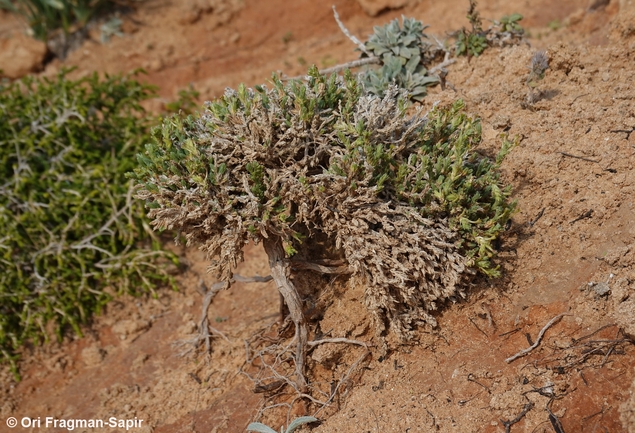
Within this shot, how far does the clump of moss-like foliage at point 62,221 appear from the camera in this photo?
15.4 ft

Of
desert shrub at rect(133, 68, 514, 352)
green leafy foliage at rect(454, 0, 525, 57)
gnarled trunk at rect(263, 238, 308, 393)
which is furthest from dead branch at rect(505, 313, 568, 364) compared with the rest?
green leafy foliage at rect(454, 0, 525, 57)

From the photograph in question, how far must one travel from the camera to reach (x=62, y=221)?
16.2 ft

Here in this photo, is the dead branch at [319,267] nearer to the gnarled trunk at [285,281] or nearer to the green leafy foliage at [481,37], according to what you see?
the gnarled trunk at [285,281]

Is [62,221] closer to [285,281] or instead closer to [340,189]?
[285,281]

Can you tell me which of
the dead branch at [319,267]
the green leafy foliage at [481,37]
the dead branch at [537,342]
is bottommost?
the dead branch at [537,342]

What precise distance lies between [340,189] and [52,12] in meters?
6.56

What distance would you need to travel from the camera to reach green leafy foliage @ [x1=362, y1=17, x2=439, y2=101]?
4348 mm

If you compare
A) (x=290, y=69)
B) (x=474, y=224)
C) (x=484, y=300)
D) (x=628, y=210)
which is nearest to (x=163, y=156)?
(x=474, y=224)

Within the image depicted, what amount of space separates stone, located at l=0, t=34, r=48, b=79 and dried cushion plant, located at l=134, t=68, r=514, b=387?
5476mm

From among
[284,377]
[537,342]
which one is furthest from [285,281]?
[537,342]

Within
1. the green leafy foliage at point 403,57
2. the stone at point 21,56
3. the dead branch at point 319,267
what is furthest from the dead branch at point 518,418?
the stone at point 21,56

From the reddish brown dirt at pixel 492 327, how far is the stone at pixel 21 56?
14.1 ft

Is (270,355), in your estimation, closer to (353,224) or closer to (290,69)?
(353,224)

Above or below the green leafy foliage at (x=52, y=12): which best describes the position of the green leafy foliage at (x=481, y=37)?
below
